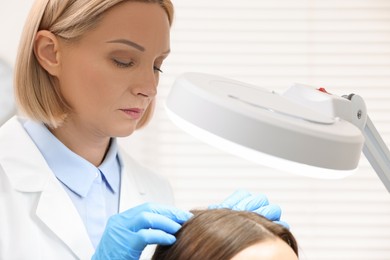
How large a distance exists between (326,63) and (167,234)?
1.45m

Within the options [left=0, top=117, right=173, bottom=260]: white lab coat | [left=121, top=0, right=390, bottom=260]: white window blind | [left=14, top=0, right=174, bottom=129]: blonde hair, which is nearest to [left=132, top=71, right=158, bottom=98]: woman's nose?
[left=14, top=0, right=174, bottom=129]: blonde hair

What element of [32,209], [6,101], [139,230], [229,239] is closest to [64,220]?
[32,209]

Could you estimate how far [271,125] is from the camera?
0.86 m

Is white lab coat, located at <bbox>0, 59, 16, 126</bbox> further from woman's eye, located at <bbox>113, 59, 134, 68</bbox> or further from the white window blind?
woman's eye, located at <bbox>113, 59, 134, 68</bbox>

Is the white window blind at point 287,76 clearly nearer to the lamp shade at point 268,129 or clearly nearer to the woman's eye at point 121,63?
the woman's eye at point 121,63

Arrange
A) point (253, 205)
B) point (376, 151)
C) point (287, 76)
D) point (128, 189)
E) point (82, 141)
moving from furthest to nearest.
→ point (287, 76) → point (128, 189) → point (82, 141) → point (253, 205) → point (376, 151)

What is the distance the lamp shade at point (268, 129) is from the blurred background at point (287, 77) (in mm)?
1610

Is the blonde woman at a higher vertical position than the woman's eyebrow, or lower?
lower

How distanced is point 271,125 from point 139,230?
549 millimetres

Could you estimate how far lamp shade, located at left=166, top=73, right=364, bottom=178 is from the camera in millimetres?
869

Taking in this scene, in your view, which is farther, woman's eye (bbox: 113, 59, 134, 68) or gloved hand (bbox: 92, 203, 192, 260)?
woman's eye (bbox: 113, 59, 134, 68)

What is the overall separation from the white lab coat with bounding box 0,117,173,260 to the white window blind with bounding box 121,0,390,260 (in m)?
0.84

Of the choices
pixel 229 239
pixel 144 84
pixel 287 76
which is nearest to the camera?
pixel 229 239

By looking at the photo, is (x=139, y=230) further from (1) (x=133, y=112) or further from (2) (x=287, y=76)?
(2) (x=287, y=76)
